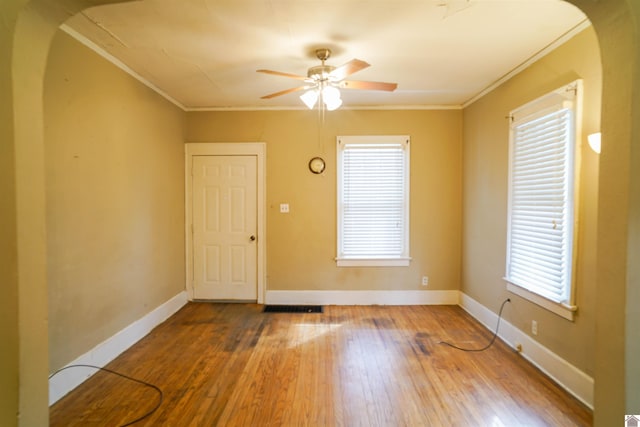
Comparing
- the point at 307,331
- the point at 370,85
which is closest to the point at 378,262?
the point at 307,331

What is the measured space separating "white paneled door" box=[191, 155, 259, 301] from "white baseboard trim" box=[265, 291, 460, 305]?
1.81 feet

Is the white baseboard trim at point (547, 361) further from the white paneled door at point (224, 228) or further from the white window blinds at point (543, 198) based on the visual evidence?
the white paneled door at point (224, 228)

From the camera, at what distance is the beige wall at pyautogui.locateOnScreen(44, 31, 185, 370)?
79.7 inches

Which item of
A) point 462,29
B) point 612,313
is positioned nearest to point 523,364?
point 612,313

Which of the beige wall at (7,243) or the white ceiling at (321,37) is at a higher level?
the white ceiling at (321,37)

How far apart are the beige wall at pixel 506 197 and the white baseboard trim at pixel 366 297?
A: 0.36 m

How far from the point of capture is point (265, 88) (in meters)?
3.19

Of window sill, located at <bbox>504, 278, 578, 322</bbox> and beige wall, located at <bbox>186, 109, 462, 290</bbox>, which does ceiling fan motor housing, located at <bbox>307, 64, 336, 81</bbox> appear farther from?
window sill, located at <bbox>504, 278, 578, 322</bbox>

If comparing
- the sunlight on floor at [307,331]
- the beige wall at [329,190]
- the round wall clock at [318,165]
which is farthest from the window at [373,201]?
the sunlight on floor at [307,331]

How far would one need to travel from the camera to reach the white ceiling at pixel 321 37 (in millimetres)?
1878

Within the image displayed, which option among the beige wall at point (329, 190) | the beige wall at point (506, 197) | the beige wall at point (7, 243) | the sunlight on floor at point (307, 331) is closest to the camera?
the beige wall at point (7, 243)

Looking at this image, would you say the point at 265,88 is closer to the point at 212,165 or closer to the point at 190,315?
the point at 212,165

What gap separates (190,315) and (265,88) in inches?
112

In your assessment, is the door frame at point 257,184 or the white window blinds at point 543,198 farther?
the door frame at point 257,184
